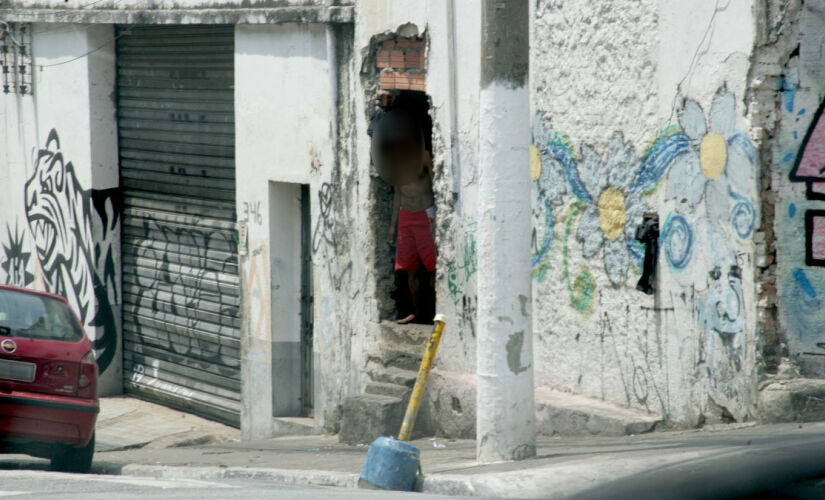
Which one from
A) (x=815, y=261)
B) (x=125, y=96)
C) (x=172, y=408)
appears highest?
(x=125, y=96)

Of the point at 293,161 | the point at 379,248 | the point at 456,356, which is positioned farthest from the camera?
the point at 293,161

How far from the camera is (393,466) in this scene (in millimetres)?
6215

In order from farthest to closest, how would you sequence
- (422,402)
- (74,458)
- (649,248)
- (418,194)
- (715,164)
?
1. (418,194)
2. (422,402)
3. (74,458)
4. (649,248)
5. (715,164)

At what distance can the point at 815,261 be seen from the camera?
6.39 meters

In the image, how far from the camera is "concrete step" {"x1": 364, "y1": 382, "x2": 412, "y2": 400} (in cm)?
913

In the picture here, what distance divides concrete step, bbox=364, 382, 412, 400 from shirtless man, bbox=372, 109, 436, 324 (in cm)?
65

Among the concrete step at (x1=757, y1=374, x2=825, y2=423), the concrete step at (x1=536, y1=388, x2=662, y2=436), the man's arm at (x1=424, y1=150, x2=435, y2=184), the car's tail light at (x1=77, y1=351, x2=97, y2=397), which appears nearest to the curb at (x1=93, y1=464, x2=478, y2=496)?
the car's tail light at (x1=77, y1=351, x2=97, y2=397)

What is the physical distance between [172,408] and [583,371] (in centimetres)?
635

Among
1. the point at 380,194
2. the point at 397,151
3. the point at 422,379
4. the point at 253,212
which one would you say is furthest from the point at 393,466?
the point at 253,212

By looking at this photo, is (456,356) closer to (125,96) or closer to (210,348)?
(210,348)

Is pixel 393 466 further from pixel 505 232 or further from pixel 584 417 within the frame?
pixel 584 417

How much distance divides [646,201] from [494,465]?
2.10 meters

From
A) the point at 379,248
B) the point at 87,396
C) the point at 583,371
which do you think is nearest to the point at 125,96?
the point at 379,248

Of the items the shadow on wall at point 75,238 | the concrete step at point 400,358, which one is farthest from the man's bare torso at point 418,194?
the shadow on wall at point 75,238
